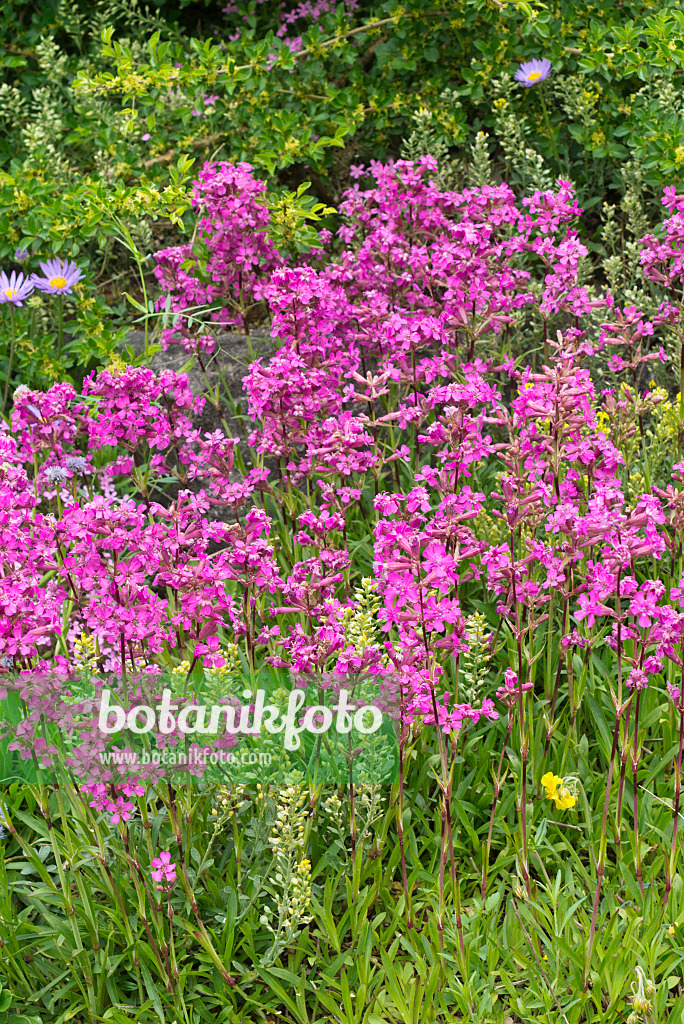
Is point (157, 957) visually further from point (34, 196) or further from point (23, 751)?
point (34, 196)

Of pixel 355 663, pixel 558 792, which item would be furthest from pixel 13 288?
pixel 558 792


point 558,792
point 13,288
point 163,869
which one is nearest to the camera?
point 163,869

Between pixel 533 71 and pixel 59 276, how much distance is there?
9.11 feet

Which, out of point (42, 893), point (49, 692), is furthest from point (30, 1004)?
point (49, 692)

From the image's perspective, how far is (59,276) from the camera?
4.82 m

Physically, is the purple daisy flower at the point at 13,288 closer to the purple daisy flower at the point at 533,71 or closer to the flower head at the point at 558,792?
the purple daisy flower at the point at 533,71

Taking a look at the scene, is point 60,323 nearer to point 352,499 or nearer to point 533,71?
point 352,499

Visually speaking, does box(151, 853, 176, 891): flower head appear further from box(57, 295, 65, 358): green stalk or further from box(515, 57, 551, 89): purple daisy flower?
box(515, 57, 551, 89): purple daisy flower

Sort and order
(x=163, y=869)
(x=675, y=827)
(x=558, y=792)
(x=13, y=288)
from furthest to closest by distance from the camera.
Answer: (x=13, y=288)
(x=558, y=792)
(x=675, y=827)
(x=163, y=869)

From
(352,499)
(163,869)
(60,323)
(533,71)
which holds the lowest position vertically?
(163,869)

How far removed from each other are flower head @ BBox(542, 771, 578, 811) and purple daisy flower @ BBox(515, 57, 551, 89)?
3.91m

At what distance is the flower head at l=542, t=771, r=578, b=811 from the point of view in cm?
273

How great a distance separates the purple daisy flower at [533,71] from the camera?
5176mm

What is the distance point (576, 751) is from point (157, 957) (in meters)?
1.42
